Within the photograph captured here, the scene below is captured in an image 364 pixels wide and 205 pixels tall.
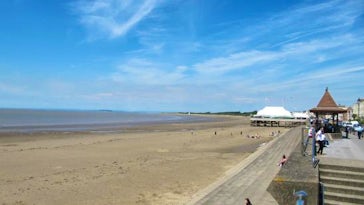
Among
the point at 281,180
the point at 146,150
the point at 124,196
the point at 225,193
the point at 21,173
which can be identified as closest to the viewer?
the point at 281,180

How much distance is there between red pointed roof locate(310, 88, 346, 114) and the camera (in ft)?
71.2

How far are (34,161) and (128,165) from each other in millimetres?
5403

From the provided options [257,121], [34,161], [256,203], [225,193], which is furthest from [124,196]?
[257,121]

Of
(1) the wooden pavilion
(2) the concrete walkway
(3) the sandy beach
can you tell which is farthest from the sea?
(2) the concrete walkway

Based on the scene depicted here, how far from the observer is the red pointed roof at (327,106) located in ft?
71.2

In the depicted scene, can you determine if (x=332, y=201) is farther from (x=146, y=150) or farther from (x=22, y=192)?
(x=146, y=150)

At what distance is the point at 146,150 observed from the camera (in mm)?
26484

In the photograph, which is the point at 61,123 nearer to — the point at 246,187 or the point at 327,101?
the point at 327,101

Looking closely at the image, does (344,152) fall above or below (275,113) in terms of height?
below

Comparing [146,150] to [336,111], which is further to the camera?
[146,150]

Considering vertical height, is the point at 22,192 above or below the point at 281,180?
below

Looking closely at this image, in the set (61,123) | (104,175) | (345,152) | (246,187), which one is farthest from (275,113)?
(246,187)

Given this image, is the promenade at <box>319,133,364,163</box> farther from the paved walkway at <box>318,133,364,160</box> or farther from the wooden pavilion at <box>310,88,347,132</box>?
the wooden pavilion at <box>310,88,347,132</box>

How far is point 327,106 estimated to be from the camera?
22.2 m
